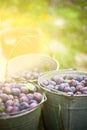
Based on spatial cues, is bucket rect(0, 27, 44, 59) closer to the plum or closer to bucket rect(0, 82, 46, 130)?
the plum

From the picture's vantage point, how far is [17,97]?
7.72ft

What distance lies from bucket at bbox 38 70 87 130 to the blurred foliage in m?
2.18

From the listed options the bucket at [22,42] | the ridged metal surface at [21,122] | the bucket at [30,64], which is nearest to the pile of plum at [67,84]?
the ridged metal surface at [21,122]

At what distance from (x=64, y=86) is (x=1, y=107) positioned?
55 cm

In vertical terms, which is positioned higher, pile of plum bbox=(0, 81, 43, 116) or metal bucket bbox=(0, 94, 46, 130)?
pile of plum bbox=(0, 81, 43, 116)

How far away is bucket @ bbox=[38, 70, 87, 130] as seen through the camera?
2.33 m

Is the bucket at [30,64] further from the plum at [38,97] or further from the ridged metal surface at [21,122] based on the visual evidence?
the ridged metal surface at [21,122]

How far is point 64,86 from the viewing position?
2.48 meters

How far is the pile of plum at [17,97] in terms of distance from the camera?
7.17 feet

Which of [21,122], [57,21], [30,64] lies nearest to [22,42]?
[30,64]

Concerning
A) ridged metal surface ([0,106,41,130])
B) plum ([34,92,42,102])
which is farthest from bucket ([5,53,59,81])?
ridged metal surface ([0,106,41,130])

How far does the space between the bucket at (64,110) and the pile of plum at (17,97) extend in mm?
116

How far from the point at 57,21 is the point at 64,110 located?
4057mm

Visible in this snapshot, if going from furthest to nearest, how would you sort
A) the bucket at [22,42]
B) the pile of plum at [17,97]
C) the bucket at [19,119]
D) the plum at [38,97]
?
the bucket at [22,42]
the plum at [38,97]
the pile of plum at [17,97]
the bucket at [19,119]
